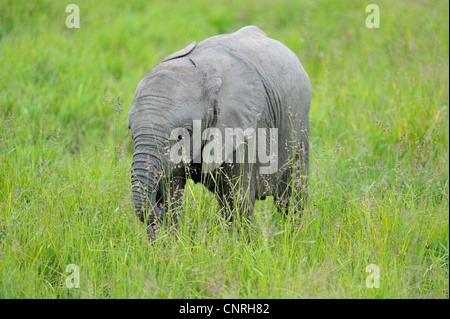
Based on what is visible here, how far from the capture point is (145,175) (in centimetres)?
315

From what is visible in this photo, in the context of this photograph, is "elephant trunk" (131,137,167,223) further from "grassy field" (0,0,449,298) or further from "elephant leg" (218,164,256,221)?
"elephant leg" (218,164,256,221)

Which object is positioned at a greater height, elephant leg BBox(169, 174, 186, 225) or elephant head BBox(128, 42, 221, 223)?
elephant head BBox(128, 42, 221, 223)

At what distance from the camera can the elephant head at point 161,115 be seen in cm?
320

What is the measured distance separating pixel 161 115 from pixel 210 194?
113cm

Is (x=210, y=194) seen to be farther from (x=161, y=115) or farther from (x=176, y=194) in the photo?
(x=161, y=115)

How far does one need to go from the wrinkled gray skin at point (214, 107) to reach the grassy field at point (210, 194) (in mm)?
235

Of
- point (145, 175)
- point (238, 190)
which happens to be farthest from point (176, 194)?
point (145, 175)

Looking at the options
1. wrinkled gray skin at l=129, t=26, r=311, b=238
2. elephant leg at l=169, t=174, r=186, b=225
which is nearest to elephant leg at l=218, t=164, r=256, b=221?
wrinkled gray skin at l=129, t=26, r=311, b=238

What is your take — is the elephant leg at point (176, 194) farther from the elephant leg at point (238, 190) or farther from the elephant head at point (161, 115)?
the elephant leg at point (238, 190)

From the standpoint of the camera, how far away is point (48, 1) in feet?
26.9

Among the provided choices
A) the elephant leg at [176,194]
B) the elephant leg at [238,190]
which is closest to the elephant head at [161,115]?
the elephant leg at [176,194]

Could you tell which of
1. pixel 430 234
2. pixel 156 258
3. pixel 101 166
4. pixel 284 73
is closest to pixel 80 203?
pixel 101 166

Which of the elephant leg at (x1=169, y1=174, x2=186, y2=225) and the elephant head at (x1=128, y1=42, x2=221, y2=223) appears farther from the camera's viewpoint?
the elephant leg at (x1=169, y1=174, x2=186, y2=225)

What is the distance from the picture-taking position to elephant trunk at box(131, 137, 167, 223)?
3164 millimetres
